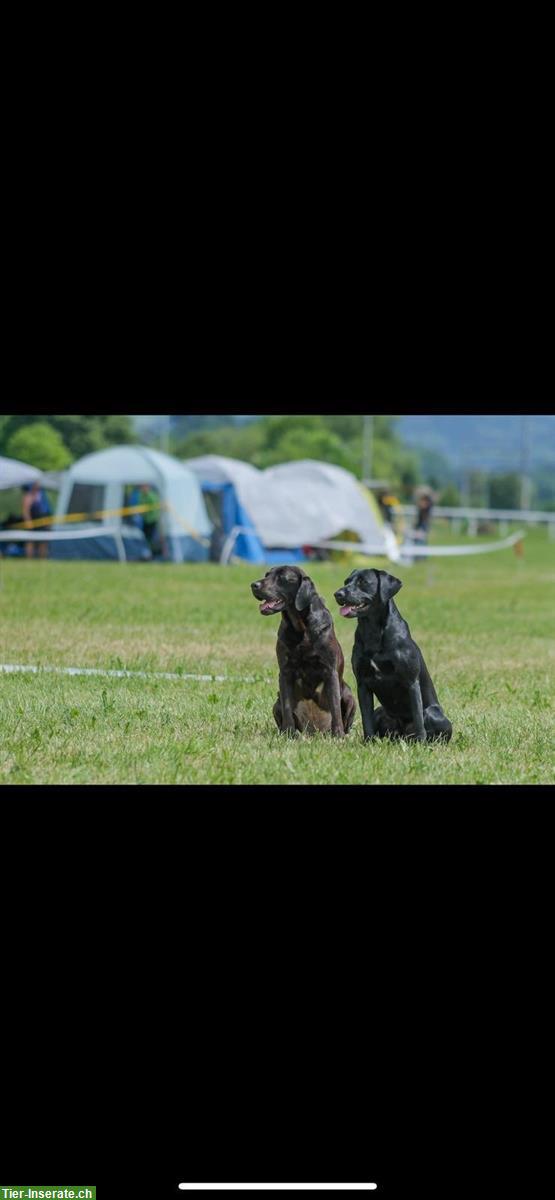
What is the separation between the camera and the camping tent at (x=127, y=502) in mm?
18203

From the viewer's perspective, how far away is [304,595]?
17.6 feet

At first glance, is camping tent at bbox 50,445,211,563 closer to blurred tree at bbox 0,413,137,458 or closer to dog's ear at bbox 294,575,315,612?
blurred tree at bbox 0,413,137,458

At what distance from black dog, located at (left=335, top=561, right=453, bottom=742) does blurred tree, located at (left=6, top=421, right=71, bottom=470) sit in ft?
60.8

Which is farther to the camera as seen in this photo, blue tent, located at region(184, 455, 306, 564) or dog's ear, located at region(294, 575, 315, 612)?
blue tent, located at region(184, 455, 306, 564)

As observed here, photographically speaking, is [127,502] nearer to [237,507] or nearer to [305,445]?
[237,507]

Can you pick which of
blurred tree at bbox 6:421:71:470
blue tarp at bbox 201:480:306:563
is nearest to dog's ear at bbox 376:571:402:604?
blue tarp at bbox 201:480:306:563

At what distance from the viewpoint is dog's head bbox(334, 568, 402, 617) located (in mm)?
5246

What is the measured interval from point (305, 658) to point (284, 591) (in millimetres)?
306

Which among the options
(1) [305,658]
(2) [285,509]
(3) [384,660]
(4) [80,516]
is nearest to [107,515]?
(4) [80,516]

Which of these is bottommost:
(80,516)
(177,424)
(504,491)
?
(504,491)

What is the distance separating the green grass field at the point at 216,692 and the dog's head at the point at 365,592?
0.55 m

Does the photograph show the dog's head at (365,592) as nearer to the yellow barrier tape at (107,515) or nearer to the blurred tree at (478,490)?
the yellow barrier tape at (107,515)
